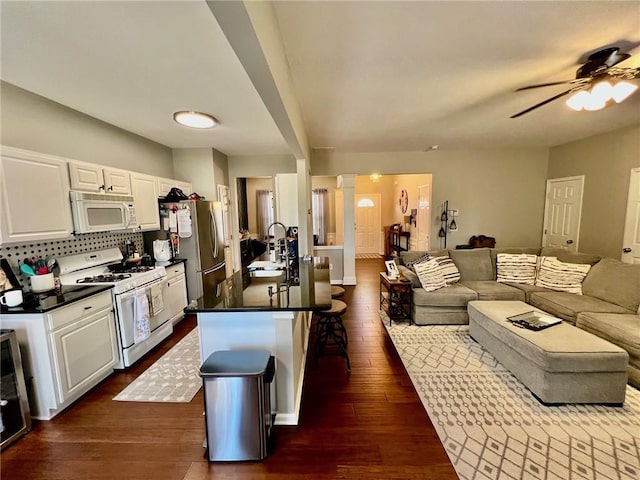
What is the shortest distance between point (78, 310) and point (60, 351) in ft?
1.04

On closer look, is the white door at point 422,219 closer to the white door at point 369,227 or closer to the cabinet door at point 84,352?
the white door at point 369,227

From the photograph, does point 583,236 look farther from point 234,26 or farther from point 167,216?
point 167,216

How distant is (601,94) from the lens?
6.93ft

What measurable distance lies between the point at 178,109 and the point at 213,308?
2.20 m

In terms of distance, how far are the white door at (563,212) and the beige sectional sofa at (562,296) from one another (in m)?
1.14

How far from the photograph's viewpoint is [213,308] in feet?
5.72

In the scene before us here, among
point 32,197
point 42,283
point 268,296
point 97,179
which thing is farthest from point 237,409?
point 97,179

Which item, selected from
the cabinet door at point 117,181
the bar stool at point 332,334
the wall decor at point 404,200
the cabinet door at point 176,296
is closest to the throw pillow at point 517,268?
the bar stool at point 332,334

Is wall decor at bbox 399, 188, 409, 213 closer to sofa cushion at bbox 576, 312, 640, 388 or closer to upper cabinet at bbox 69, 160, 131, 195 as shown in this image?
sofa cushion at bbox 576, 312, 640, 388

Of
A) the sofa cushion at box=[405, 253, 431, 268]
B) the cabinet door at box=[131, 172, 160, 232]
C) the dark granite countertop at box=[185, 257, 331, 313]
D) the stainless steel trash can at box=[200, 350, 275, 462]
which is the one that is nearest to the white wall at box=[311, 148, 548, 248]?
the sofa cushion at box=[405, 253, 431, 268]

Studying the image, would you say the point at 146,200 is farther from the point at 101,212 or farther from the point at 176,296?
the point at 176,296

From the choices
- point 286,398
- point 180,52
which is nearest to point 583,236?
point 286,398

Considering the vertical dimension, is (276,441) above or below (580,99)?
below

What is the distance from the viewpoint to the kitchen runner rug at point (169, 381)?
227cm
